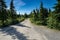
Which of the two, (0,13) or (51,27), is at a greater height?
(0,13)

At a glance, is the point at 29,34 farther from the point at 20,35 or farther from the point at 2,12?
the point at 2,12

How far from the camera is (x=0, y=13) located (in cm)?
2605

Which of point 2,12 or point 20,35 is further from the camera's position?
point 2,12

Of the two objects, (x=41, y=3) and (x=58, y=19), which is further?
(x=41, y=3)

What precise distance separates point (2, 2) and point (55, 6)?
46.8 ft

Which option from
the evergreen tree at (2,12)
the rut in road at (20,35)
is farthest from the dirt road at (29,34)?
the evergreen tree at (2,12)

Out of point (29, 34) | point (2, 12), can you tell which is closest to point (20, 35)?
point (29, 34)

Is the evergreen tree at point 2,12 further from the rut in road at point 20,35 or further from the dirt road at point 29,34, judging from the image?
the dirt road at point 29,34

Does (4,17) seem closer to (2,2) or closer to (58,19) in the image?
(2,2)

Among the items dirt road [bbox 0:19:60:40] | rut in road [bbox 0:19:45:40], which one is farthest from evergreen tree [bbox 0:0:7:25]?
dirt road [bbox 0:19:60:40]

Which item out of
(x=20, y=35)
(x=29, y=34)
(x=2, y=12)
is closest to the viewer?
(x=20, y=35)

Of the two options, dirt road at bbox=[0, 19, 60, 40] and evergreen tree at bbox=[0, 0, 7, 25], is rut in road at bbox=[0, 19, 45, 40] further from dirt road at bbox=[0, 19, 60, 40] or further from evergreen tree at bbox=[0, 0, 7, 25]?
evergreen tree at bbox=[0, 0, 7, 25]

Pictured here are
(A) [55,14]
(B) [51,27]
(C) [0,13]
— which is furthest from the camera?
(C) [0,13]

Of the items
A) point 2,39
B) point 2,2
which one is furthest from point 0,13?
point 2,39
